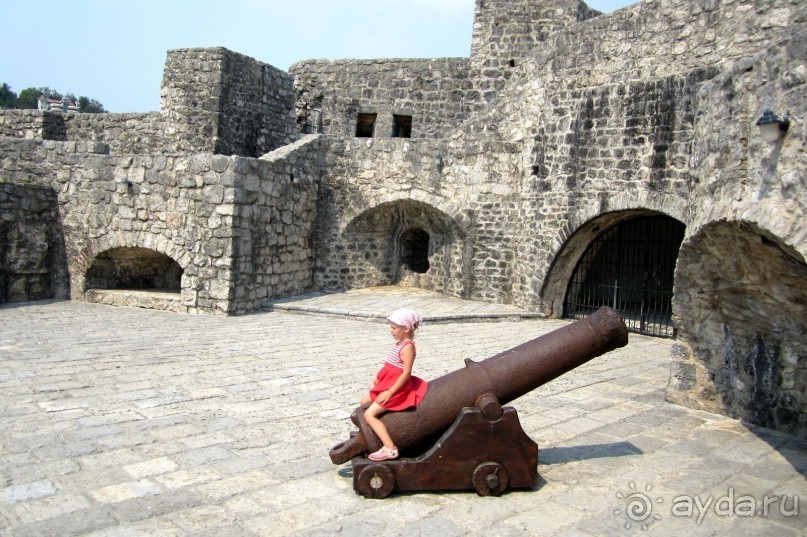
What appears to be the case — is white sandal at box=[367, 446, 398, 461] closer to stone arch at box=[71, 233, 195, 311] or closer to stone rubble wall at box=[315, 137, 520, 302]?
stone arch at box=[71, 233, 195, 311]

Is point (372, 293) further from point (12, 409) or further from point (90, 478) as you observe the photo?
point (90, 478)

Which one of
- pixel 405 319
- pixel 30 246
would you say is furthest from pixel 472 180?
pixel 405 319

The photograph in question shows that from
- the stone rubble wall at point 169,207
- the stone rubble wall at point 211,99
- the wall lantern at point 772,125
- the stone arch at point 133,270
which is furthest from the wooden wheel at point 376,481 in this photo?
the stone rubble wall at point 211,99

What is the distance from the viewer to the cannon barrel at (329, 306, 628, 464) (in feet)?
13.8

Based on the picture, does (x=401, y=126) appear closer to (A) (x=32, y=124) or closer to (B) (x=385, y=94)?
(B) (x=385, y=94)

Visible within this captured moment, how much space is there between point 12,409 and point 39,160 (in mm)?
8246

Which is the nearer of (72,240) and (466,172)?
(72,240)

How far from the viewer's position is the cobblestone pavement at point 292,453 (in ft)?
12.7

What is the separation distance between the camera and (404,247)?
15.0 metres

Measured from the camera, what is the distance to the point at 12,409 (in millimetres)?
5695

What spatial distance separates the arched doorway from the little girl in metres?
9.42

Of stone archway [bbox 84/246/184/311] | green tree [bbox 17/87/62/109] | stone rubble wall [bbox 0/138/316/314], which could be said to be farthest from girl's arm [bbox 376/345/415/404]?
green tree [bbox 17/87/62/109]

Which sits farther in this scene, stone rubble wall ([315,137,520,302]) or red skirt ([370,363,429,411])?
stone rubble wall ([315,137,520,302])

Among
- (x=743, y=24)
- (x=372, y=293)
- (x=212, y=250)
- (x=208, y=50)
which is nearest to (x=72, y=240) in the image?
(x=212, y=250)
